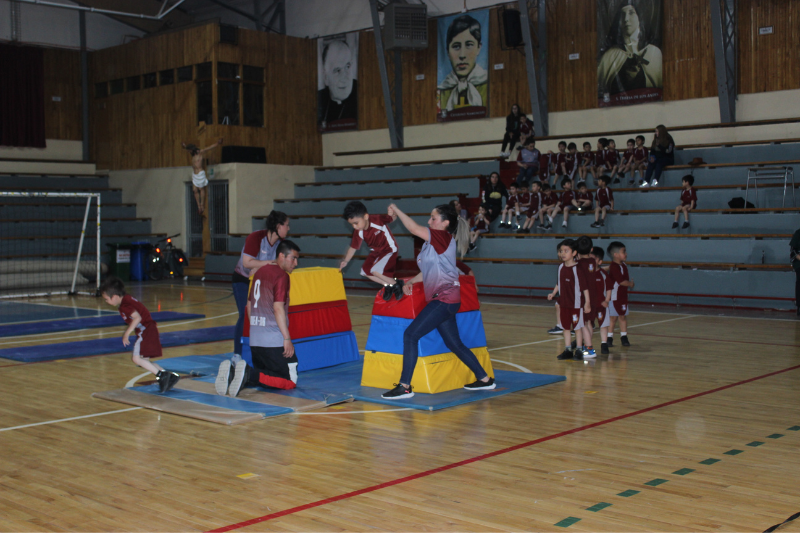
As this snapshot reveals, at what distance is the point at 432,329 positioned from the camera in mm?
7059

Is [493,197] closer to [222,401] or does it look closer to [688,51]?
[688,51]

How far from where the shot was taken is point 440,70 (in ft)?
75.8

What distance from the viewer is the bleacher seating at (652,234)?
1527cm

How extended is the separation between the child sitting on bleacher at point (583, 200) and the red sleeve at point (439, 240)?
38.3 feet

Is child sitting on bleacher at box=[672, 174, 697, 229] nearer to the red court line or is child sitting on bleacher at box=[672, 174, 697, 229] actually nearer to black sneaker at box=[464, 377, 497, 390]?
the red court line

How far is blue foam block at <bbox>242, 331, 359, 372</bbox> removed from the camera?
868 cm

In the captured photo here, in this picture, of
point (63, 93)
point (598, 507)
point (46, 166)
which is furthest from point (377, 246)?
point (63, 93)

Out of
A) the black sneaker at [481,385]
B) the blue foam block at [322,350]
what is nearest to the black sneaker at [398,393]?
the black sneaker at [481,385]

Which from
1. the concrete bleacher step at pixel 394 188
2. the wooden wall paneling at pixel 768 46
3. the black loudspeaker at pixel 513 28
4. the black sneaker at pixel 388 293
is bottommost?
the black sneaker at pixel 388 293

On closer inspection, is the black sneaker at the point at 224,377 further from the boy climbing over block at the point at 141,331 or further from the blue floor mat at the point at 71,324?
the blue floor mat at the point at 71,324

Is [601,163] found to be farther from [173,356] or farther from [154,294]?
[173,356]

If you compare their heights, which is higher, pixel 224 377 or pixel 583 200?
pixel 583 200

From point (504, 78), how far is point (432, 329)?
53.2ft

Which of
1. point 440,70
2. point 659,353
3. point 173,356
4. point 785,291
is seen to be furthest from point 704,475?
point 440,70
